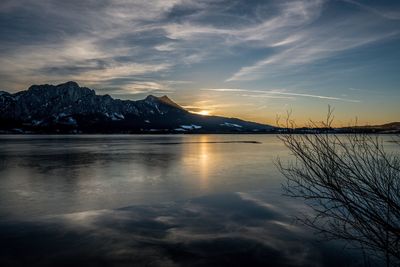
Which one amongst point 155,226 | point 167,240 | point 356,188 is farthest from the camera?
point 155,226

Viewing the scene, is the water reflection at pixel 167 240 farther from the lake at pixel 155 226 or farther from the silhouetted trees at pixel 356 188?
the silhouetted trees at pixel 356 188

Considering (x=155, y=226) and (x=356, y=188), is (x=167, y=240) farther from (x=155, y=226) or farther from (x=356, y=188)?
(x=356, y=188)

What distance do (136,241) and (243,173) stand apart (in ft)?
58.3

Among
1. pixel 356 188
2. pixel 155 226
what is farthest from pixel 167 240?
pixel 356 188

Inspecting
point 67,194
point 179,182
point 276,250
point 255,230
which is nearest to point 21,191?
point 67,194

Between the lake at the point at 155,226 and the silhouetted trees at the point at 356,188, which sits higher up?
the silhouetted trees at the point at 356,188

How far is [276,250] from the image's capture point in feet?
33.4

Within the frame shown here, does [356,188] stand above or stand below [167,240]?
above

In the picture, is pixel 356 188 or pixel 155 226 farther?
pixel 155 226

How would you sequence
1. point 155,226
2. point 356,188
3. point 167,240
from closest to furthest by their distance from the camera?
point 356,188 → point 167,240 → point 155,226

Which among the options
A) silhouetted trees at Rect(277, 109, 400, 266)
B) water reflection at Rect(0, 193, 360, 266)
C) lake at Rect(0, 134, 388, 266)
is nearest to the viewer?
silhouetted trees at Rect(277, 109, 400, 266)

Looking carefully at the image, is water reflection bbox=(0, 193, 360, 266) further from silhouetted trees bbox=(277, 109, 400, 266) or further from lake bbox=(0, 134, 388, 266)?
silhouetted trees bbox=(277, 109, 400, 266)

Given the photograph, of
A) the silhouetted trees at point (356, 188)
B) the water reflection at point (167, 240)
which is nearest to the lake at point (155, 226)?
the water reflection at point (167, 240)

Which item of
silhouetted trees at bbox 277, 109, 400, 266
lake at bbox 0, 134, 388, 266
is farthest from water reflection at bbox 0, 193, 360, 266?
silhouetted trees at bbox 277, 109, 400, 266
